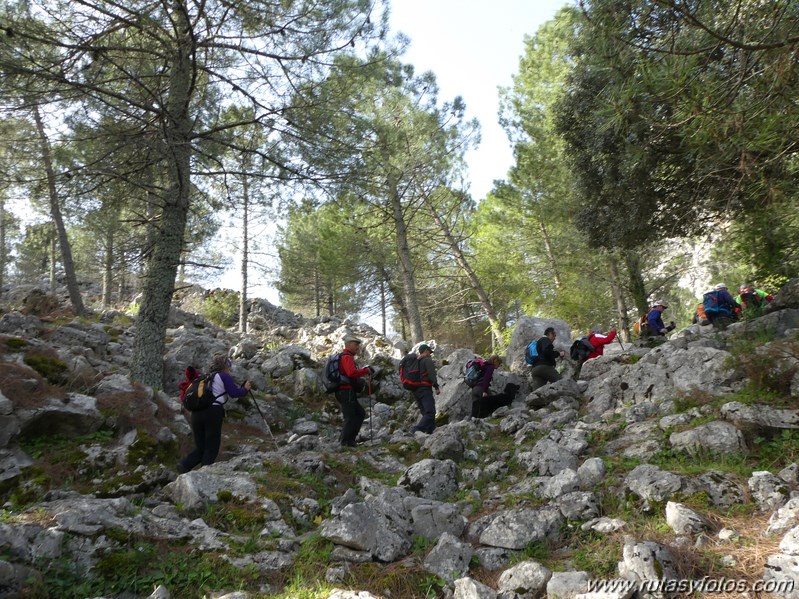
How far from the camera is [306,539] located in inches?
174

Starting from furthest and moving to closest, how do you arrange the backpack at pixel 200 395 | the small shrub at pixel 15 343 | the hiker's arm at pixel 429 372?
the hiker's arm at pixel 429 372 < the small shrub at pixel 15 343 < the backpack at pixel 200 395

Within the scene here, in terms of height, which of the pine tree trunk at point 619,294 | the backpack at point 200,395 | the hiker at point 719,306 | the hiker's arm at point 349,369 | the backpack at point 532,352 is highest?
the pine tree trunk at point 619,294

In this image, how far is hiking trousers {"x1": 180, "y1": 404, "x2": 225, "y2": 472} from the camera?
20.1 ft

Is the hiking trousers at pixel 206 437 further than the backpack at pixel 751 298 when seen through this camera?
No

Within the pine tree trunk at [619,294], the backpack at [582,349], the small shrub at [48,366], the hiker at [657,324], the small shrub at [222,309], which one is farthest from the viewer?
the small shrub at [222,309]

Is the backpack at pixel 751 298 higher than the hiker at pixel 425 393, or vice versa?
the backpack at pixel 751 298

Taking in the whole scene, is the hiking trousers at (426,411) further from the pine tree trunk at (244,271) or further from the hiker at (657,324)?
the pine tree trunk at (244,271)

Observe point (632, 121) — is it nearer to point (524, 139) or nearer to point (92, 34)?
point (92, 34)

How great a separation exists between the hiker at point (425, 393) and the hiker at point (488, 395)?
1083 mm

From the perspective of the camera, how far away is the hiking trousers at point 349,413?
25.3ft

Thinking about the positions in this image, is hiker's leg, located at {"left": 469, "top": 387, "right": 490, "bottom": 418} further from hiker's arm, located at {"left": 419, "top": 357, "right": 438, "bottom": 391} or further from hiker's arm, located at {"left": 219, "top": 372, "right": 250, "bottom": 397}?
hiker's arm, located at {"left": 219, "top": 372, "right": 250, "bottom": 397}

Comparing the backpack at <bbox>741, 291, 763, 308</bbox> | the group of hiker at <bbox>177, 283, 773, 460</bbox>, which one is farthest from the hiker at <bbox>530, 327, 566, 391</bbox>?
the backpack at <bbox>741, 291, 763, 308</bbox>

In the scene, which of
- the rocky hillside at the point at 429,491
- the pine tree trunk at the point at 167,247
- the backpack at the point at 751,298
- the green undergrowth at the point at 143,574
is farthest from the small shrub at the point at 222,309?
the green undergrowth at the point at 143,574

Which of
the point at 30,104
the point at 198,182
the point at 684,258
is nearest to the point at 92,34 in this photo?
the point at 30,104
